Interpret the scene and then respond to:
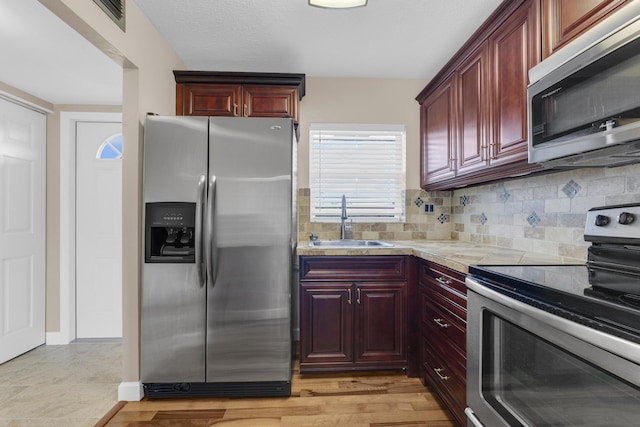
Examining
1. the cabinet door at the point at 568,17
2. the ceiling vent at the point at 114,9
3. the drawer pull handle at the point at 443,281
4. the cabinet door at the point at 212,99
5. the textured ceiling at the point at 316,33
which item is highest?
the textured ceiling at the point at 316,33

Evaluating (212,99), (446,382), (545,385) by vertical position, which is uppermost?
(212,99)

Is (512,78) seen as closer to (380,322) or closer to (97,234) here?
(380,322)

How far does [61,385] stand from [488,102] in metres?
3.27

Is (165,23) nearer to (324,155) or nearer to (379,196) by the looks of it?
(324,155)

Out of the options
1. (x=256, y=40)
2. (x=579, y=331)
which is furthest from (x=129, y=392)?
(x=256, y=40)

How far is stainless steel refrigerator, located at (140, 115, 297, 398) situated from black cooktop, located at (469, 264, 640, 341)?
1179 mm

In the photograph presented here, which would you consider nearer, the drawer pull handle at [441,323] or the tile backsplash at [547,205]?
the tile backsplash at [547,205]

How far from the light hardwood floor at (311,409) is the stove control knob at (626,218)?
137 centimetres

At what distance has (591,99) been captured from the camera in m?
1.05

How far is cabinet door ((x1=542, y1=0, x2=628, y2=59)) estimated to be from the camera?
1181mm

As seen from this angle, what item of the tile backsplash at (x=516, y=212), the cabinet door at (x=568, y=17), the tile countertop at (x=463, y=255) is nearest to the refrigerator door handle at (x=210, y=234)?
the tile countertop at (x=463, y=255)

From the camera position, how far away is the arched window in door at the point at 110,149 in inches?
121

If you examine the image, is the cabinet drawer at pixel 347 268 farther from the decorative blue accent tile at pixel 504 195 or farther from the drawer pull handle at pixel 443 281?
the decorative blue accent tile at pixel 504 195

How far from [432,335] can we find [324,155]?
68.6 inches
